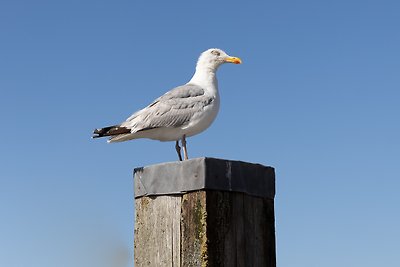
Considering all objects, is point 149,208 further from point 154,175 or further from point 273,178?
point 273,178

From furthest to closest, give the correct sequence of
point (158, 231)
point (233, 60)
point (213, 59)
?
point (233, 60)
point (213, 59)
point (158, 231)

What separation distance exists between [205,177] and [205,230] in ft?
1.23

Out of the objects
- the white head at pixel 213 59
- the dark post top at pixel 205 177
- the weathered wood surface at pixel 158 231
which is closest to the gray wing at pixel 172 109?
the white head at pixel 213 59

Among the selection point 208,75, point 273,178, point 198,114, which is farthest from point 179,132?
point 273,178

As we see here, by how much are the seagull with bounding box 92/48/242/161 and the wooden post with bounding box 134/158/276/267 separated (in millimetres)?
3681

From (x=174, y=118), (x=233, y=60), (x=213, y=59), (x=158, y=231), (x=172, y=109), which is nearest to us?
(x=158, y=231)

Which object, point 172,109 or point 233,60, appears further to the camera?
point 233,60

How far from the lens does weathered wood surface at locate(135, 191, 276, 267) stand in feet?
14.3

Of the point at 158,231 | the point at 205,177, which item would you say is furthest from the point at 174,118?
the point at 205,177

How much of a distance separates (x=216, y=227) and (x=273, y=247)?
0.63 meters

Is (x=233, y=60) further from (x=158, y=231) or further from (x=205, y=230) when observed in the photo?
(x=205, y=230)

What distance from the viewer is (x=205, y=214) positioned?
14.2 ft

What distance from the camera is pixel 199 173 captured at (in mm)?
4387

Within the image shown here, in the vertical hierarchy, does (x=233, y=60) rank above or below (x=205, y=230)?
above
